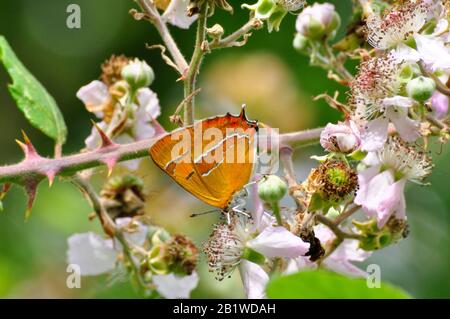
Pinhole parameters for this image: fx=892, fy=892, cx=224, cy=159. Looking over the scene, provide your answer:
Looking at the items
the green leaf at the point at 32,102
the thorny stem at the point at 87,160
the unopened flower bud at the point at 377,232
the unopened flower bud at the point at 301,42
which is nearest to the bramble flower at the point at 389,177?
the unopened flower bud at the point at 377,232

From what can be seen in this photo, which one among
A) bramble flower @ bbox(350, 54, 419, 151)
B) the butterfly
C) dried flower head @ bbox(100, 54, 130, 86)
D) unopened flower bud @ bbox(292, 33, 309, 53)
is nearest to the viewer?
the butterfly

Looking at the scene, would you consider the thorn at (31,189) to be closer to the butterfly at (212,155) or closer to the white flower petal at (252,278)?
the butterfly at (212,155)

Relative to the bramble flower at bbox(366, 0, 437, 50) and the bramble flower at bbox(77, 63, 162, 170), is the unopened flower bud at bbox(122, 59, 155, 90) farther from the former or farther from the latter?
the bramble flower at bbox(366, 0, 437, 50)

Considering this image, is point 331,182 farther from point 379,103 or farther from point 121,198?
point 121,198

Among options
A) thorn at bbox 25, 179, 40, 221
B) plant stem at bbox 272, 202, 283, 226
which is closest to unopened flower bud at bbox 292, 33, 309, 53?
plant stem at bbox 272, 202, 283, 226

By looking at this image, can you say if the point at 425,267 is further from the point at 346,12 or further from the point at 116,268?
the point at 116,268

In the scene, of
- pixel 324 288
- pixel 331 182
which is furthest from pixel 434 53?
pixel 324 288
